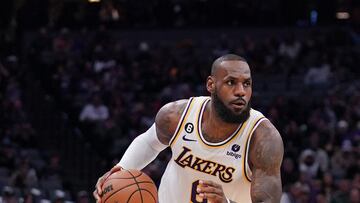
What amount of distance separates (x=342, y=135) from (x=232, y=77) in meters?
10.2

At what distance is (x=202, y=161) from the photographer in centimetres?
584

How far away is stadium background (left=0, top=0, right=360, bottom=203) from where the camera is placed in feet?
47.0

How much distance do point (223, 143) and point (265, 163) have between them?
1.39 feet

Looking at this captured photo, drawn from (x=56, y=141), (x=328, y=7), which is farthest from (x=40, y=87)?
(x=328, y=7)

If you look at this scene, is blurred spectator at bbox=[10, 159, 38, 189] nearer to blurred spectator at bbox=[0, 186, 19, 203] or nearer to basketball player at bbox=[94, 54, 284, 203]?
blurred spectator at bbox=[0, 186, 19, 203]

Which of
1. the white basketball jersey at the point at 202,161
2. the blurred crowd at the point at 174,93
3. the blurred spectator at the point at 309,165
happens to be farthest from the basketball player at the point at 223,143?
the blurred spectator at the point at 309,165

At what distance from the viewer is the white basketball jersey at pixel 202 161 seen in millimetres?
5746

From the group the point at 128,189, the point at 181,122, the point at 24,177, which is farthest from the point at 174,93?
the point at 128,189

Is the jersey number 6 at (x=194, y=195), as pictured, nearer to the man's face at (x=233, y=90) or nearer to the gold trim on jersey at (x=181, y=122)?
the gold trim on jersey at (x=181, y=122)

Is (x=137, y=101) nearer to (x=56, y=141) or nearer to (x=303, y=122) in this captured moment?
(x=56, y=141)

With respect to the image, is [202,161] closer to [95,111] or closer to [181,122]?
[181,122]

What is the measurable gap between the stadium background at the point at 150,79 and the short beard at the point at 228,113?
6.36 m

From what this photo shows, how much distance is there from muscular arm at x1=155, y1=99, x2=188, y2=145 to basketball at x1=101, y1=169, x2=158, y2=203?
40 centimetres

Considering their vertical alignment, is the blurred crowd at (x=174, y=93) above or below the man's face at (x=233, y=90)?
below
